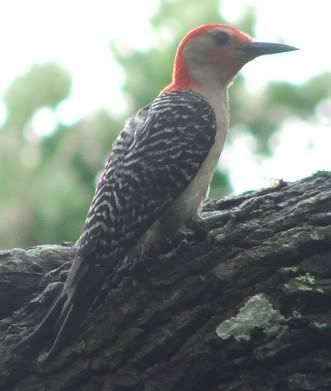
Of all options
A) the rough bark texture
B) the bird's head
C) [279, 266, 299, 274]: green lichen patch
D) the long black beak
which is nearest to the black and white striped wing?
the rough bark texture

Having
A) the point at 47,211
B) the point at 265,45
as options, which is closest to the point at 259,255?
the point at 265,45

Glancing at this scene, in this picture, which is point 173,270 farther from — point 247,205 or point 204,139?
point 204,139

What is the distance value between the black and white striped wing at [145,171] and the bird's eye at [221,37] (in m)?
0.67

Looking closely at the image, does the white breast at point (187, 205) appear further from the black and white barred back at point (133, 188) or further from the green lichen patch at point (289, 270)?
the green lichen patch at point (289, 270)

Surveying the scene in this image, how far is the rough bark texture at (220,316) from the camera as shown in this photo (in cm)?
340

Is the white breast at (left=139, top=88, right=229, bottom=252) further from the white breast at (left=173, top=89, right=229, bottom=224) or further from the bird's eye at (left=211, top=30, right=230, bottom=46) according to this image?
the bird's eye at (left=211, top=30, right=230, bottom=46)

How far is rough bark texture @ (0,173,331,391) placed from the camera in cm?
340

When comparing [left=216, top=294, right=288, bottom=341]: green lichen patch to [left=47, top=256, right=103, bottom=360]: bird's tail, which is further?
[left=47, top=256, right=103, bottom=360]: bird's tail

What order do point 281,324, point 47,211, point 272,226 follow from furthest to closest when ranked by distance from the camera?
point 47,211
point 272,226
point 281,324

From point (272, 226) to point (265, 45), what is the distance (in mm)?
1896

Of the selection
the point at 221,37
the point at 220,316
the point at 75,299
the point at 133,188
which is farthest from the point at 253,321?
the point at 221,37

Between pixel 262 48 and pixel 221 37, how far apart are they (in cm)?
26

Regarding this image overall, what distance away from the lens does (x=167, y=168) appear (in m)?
4.36

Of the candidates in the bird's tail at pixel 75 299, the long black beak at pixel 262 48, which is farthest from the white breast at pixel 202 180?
the bird's tail at pixel 75 299
